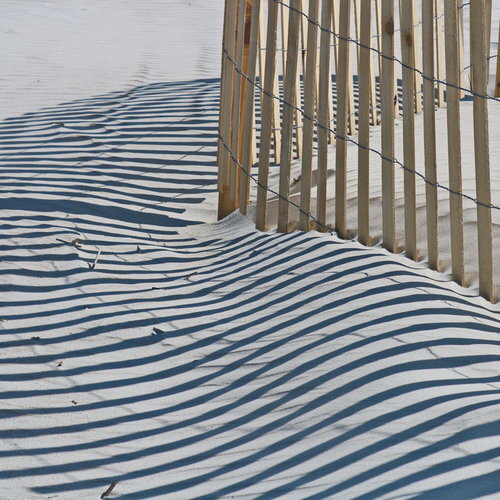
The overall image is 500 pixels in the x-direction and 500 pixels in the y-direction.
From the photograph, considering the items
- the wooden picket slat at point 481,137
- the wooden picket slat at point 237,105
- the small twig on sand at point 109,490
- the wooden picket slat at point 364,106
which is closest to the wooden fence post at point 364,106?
the wooden picket slat at point 364,106

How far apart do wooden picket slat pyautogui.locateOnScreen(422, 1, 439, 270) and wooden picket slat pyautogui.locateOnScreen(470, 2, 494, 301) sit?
0.19 m

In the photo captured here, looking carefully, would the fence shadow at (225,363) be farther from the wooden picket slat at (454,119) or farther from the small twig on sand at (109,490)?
the wooden picket slat at (454,119)

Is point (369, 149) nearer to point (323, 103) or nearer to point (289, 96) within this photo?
point (323, 103)

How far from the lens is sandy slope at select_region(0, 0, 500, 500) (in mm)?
2400

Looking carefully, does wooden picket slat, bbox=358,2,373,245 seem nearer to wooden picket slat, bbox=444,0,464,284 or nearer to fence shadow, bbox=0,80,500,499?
fence shadow, bbox=0,80,500,499

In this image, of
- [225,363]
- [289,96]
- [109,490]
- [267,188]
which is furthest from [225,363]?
[289,96]

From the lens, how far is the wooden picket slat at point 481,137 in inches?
121

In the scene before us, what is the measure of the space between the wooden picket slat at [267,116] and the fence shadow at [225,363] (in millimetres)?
137

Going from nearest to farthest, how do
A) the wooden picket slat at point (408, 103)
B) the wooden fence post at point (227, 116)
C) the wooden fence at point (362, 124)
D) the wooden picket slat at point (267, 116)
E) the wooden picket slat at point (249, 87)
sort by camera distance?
the wooden fence at point (362, 124) < the wooden picket slat at point (408, 103) < the wooden picket slat at point (267, 116) < the wooden picket slat at point (249, 87) < the wooden fence post at point (227, 116)

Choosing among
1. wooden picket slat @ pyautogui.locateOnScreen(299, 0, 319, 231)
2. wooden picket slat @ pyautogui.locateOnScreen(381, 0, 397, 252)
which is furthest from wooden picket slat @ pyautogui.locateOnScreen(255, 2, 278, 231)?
wooden picket slat @ pyautogui.locateOnScreen(381, 0, 397, 252)

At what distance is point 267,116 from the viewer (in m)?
4.42

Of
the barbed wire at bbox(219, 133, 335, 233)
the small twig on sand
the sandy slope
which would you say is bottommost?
the small twig on sand

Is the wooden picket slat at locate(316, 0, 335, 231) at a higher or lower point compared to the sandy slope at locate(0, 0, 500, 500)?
higher

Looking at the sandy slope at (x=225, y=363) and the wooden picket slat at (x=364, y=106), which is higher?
the wooden picket slat at (x=364, y=106)
